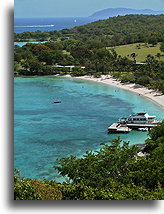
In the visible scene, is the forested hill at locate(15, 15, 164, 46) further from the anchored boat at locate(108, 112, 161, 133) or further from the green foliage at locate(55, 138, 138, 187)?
the green foliage at locate(55, 138, 138, 187)

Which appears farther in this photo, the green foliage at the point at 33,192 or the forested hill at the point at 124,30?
the forested hill at the point at 124,30

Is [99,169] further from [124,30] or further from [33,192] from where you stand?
[124,30]

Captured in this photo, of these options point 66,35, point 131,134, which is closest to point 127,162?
point 131,134

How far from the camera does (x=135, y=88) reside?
23.1m

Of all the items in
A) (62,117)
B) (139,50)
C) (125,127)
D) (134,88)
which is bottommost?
(125,127)

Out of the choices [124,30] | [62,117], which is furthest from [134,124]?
[124,30]

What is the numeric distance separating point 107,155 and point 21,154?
3170 millimetres

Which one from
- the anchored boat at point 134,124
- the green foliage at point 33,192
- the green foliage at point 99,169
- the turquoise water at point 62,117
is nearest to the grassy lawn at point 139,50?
the turquoise water at point 62,117

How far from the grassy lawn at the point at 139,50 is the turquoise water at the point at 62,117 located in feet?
18.2

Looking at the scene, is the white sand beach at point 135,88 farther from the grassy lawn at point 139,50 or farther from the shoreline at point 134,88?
the grassy lawn at point 139,50

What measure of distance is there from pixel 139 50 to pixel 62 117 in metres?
16.7

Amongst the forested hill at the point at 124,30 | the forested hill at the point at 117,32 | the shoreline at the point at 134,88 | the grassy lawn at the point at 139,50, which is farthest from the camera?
the forested hill at the point at 117,32

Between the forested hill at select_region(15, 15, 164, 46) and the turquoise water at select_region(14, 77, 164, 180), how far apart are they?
7901mm

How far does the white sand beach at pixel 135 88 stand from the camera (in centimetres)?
1980
